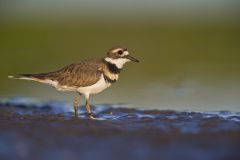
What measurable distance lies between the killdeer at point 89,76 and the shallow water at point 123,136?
62cm

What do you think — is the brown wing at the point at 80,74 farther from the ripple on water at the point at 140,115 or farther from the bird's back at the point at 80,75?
the ripple on water at the point at 140,115

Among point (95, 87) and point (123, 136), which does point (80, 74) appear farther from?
point (123, 136)

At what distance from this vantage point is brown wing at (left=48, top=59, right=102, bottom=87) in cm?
1159

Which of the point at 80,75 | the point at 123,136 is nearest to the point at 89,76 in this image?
the point at 80,75

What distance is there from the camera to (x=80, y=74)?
11734mm

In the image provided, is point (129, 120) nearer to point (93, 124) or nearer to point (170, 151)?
point (93, 124)

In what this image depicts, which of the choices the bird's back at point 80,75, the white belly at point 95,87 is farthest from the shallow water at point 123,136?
the bird's back at point 80,75

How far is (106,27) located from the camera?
36.4 m

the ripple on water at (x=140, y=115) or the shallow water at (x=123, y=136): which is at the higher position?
the ripple on water at (x=140, y=115)

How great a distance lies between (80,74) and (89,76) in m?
0.25

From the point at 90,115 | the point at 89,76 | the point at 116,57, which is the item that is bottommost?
the point at 90,115

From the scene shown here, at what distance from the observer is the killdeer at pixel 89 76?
11.6 metres

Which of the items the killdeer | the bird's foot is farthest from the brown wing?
the bird's foot

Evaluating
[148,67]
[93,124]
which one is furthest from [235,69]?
[93,124]
